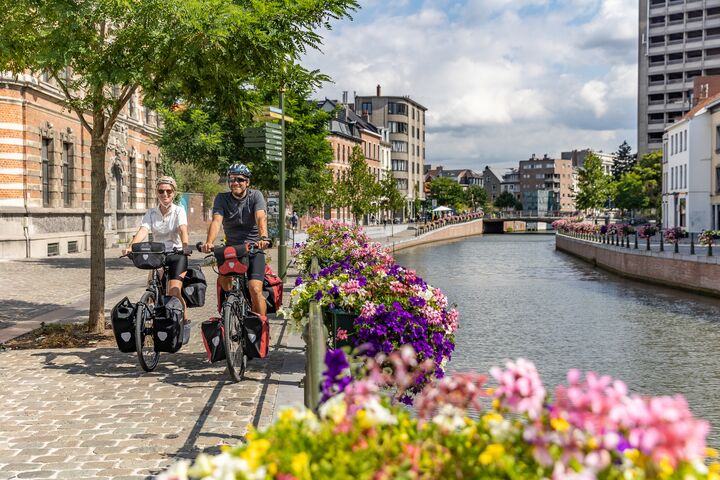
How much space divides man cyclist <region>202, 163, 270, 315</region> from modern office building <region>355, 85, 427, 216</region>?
98.2 m

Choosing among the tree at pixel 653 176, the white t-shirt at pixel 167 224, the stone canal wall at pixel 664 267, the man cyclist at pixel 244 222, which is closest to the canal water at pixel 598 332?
the stone canal wall at pixel 664 267

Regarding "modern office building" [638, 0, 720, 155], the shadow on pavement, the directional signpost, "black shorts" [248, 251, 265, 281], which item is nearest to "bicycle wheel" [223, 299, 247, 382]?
"black shorts" [248, 251, 265, 281]

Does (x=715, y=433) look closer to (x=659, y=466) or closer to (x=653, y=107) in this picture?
(x=659, y=466)

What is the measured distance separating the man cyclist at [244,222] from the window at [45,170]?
2367 cm

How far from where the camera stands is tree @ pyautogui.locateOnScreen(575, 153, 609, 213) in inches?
3529

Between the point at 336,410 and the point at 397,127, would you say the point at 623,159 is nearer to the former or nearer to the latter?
the point at 397,127

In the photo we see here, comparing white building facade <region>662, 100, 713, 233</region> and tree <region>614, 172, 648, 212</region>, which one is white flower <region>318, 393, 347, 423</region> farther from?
tree <region>614, 172, 648, 212</region>

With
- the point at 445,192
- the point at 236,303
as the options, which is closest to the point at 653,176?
the point at 445,192

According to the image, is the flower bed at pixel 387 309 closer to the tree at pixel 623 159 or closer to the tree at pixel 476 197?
the tree at pixel 623 159

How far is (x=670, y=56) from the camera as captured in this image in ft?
354

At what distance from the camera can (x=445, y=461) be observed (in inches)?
95.3

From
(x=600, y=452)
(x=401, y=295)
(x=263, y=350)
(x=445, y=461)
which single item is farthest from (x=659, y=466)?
(x=263, y=350)

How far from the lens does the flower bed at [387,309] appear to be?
6.59 meters

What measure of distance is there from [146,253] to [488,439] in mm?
6136
